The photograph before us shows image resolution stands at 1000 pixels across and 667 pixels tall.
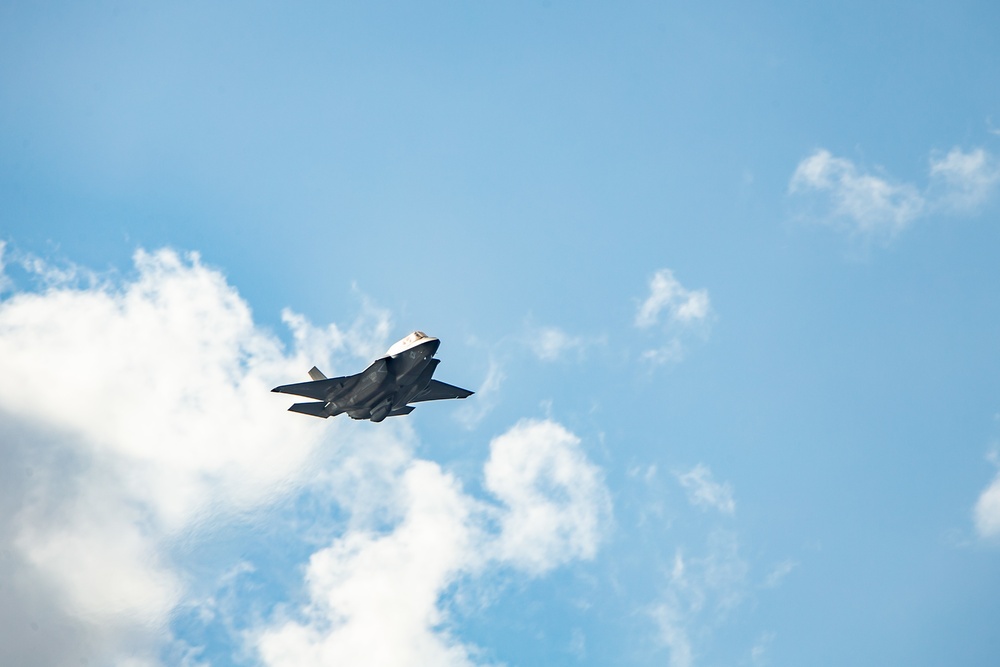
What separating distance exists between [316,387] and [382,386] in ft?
16.7

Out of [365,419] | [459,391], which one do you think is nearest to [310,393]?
[365,419]

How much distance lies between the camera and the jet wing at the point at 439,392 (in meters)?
79.8

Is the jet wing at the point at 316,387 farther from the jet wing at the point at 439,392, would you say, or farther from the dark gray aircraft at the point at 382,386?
the jet wing at the point at 439,392

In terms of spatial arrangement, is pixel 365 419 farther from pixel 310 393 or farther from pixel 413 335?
pixel 413 335

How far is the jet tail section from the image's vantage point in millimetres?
78062

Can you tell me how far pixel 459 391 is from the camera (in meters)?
82.3

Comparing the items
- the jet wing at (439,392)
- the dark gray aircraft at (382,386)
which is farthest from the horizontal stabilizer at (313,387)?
the jet wing at (439,392)

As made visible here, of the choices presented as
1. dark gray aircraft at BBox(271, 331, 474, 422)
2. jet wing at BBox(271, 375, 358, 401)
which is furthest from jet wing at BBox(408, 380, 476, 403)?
jet wing at BBox(271, 375, 358, 401)

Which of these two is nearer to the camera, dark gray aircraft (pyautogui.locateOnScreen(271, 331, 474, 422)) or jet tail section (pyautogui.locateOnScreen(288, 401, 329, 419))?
dark gray aircraft (pyautogui.locateOnScreen(271, 331, 474, 422))

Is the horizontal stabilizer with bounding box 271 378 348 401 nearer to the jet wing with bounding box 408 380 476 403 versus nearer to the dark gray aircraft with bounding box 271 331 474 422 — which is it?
the dark gray aircraft with bounding box 271 331 474 422

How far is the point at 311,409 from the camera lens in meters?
78.4

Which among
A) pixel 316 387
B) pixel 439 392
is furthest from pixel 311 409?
pixel 439 392

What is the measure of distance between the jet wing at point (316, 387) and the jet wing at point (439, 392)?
246 inches

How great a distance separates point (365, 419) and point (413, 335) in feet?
34.1
